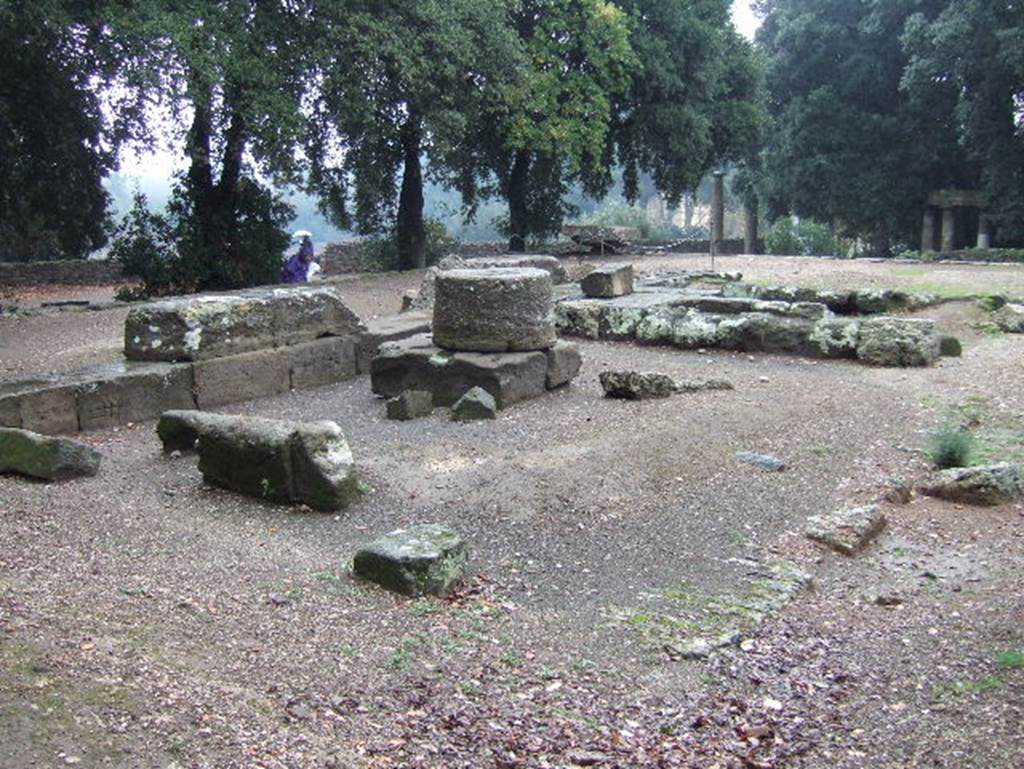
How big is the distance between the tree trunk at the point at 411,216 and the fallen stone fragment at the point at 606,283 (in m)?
7.15

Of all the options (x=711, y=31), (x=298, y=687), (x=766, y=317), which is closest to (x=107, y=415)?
(x=298, y=687)

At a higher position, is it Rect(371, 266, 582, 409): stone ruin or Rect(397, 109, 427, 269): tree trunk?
Rect(397, 109, 427, 269): tree trunk

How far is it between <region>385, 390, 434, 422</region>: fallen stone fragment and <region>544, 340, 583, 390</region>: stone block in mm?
1311

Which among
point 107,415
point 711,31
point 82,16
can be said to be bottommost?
point 107,415

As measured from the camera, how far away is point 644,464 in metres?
7.36

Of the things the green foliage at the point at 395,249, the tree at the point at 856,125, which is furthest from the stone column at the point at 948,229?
the green foliage at the point at 395,249

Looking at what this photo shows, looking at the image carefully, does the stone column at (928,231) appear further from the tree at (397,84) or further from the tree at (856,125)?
the tree at (397,84)

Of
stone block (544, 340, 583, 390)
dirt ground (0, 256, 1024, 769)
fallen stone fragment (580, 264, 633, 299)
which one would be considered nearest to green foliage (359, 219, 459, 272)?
fallen stone fragment (580, 264, 633, 299)

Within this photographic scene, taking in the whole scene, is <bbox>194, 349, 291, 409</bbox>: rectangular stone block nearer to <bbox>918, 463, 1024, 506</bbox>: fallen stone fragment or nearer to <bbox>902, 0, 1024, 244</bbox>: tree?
<bbox>918, 463, 1024, 506</bbox>: fallen stone fragment

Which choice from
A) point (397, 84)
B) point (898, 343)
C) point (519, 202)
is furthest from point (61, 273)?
point (898, 343)

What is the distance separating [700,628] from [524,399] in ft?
15.1

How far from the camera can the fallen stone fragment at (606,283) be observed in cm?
1462

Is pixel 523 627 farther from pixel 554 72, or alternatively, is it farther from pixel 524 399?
pixel 554 72

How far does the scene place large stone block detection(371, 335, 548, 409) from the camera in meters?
9.28
